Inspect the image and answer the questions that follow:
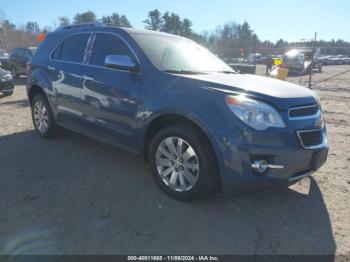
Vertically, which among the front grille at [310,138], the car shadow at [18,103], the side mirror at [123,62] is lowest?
the car shadow at [18,103]

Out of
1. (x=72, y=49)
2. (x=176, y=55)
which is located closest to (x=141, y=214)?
(x=176, y=55)

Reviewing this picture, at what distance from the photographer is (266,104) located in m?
2.87

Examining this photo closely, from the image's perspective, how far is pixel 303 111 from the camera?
10.2ft

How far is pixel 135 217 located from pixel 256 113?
1565mm

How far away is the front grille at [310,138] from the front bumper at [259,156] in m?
0.06

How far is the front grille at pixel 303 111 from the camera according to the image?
9.72 ft

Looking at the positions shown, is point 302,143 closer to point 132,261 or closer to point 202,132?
point 202,132

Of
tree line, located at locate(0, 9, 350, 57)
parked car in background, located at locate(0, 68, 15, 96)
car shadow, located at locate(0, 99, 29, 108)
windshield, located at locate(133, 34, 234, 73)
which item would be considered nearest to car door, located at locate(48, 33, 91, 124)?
windshield, located at locate(133, 34, 234, 73)

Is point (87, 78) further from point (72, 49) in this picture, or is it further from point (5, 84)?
point (5, 84)

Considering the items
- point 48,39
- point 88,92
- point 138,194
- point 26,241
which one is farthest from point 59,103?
point 26,241

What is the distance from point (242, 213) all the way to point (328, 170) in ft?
6.17

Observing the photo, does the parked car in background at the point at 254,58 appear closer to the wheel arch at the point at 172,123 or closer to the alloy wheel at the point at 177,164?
the wheel arch at the point at 172,123

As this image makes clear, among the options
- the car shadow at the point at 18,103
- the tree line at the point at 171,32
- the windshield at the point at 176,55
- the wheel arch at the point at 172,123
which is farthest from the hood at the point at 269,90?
the tree line at the point at 171,32

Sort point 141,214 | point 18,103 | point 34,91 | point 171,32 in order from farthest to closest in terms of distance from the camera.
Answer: point 171,32, point 18,103, point 34,91, point 141,214
